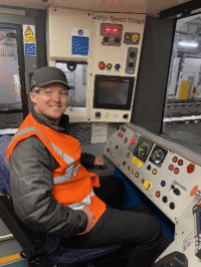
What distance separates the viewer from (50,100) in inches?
52.5

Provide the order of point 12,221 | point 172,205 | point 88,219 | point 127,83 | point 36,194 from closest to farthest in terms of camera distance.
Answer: point 36,194 < point 12,221 < point 88,219 < point 172,205 < point 127,83

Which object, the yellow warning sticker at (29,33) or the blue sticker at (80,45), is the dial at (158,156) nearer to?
the blue sticker at (80,45)

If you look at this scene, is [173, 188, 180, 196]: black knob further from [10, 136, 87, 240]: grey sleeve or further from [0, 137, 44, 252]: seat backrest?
[0, 137, 44, 252]: seat backrest

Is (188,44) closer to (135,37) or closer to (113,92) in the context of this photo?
(135,37)

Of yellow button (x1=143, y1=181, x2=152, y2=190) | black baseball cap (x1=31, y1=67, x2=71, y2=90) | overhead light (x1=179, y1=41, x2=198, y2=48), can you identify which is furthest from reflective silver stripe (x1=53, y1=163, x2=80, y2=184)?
overhead light (x1=179, y1=41, x2=198, y2=48)

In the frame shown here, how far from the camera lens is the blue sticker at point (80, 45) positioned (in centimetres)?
184

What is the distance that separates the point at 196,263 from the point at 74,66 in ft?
5.77

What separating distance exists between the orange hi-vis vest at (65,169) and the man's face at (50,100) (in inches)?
3.4

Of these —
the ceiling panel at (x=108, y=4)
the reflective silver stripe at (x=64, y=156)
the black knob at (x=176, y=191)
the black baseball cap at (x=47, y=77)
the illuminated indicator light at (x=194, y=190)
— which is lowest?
the black knob at (x=176, y=191)

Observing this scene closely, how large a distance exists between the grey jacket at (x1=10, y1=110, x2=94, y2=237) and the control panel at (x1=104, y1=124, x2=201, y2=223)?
728 mm

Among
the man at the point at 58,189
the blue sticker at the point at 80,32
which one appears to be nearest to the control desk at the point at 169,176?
the man at the point at 58,189

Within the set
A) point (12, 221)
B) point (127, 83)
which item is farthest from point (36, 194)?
point (127, 83)

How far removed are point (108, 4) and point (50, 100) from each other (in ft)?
3.03

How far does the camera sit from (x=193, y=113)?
2.16 metres
